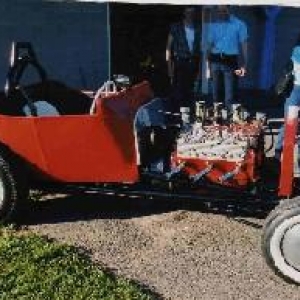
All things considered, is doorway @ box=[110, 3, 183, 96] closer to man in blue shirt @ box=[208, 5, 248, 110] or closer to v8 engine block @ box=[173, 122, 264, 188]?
man in blue shirt @ box=[208, 5, 248, 110]

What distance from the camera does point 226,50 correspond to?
9359mm

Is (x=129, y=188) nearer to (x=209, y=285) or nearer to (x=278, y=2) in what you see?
(x=209, y=285)

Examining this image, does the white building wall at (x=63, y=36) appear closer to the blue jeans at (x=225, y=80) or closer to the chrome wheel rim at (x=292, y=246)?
the blue jeans at (x=225, y=80)

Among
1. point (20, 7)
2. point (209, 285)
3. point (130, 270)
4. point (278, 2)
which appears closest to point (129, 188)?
point (130, 270)

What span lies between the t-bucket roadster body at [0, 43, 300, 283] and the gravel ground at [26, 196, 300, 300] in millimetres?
366

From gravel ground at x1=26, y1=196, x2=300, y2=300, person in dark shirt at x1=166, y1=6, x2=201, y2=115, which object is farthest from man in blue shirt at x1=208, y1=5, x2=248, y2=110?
gravel ground at x1=26, y1=196, x2=300, y2=300

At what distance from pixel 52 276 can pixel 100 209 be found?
5.04 feet

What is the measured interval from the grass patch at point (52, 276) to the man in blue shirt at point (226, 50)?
423cm

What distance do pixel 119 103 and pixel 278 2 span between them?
4.98 ft

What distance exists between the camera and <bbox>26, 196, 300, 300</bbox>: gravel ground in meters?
5.25

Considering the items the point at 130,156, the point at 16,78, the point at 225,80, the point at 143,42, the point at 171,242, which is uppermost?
the point at 16,78

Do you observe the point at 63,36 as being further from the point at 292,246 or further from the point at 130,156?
the point at 292,246

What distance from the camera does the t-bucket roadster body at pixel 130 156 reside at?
5.91 m

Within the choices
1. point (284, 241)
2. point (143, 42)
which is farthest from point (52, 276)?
point (143, 42)
